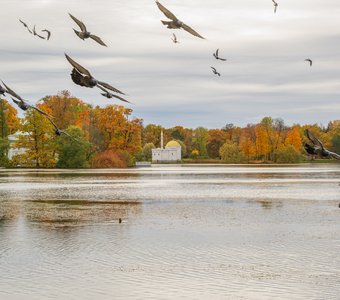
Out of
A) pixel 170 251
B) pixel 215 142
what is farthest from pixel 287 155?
pixel 170 251

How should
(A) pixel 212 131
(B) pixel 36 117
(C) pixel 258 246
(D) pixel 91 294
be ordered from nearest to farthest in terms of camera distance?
1. (D) pixel 91 294
2. (C) pixel 258 246
3. (B) pixel 36 117
4. (A) pixel 212 131

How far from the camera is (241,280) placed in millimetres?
13969

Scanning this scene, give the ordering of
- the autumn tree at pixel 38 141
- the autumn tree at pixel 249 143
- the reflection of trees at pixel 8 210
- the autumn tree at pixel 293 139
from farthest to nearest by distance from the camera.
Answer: the autumn tree at pixel 249 143
the autumn tree at pixel 293 139
the autumn tree at pixel 38 141
the reflection of trees at pixel 8 210

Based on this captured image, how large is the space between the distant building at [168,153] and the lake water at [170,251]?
12192 centimetres

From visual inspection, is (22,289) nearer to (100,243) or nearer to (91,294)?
(91,294)

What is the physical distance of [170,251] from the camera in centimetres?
1772

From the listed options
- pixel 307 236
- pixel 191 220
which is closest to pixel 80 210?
pixel 191 220

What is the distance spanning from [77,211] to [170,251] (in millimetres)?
12116

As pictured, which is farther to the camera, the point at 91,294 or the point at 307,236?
the point at 307,236

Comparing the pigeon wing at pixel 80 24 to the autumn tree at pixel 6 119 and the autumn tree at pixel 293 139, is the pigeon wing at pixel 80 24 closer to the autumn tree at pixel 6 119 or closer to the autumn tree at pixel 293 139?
the autumn tree at pixel 6 119

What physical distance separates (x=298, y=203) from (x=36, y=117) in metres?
61.1

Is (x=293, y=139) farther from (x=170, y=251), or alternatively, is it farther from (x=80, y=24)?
(x=80, y=24)

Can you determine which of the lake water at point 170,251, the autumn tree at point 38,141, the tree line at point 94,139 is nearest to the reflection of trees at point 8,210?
the lake water at point 170,251

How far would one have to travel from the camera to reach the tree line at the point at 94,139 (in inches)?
3602
